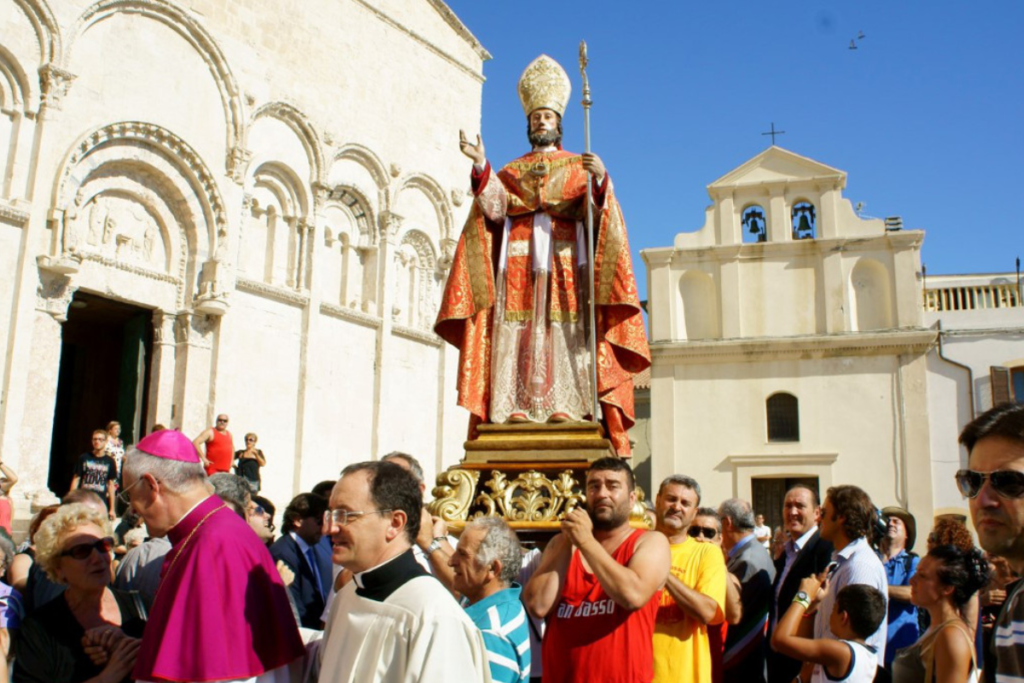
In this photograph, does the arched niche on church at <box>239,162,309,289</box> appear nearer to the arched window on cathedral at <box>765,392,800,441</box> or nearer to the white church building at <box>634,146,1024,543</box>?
the white church building at <box>634,146,1024,543</box>

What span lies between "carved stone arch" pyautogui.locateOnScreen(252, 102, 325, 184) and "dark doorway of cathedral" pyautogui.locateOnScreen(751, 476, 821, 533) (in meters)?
13.0

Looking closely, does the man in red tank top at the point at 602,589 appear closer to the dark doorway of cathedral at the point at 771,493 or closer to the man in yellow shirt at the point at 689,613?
the man in yellow shirt at the point at 689,613

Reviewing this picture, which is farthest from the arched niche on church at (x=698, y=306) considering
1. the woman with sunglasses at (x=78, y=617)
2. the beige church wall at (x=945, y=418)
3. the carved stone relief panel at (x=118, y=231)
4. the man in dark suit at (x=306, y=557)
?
the woman with sunglasses at (x=78, y=617)

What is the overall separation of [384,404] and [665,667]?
577 inches

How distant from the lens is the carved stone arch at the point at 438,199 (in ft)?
65.1

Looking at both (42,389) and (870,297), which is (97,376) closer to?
(42,389)

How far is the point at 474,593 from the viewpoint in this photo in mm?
3574

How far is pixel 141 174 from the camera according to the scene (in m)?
14.9

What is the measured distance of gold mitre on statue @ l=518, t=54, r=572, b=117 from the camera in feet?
22.6

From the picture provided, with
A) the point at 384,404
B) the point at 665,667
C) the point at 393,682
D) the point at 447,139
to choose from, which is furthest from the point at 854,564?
the point at 447,139

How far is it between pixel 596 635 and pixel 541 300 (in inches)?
120

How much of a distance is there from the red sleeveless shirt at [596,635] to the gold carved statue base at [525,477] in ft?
4.72

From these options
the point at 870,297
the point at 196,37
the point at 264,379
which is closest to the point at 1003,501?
the point at 264,379

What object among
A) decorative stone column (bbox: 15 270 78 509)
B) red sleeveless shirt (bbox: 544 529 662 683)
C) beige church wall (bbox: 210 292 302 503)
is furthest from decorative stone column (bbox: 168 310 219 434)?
red sleeveless shirt (bbox: 544 529 662 683)
